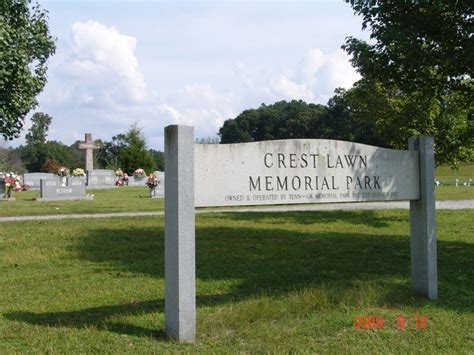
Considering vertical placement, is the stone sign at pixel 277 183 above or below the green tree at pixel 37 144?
below

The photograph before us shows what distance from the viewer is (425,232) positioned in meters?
5.88

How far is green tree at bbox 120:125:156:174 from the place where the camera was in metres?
46.7

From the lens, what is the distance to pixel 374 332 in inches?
181

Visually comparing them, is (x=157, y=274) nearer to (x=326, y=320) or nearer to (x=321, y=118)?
(x=326, y=320)

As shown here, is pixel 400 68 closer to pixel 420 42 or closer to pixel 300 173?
pixel 420 42

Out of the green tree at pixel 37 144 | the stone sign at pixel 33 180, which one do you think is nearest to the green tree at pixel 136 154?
the stone sign at pixel 33 180

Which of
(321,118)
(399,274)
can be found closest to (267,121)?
(321,118)

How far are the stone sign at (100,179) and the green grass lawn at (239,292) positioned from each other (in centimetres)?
2881

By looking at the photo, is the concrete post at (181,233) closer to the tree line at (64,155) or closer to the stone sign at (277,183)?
the stone sign at (277,183)

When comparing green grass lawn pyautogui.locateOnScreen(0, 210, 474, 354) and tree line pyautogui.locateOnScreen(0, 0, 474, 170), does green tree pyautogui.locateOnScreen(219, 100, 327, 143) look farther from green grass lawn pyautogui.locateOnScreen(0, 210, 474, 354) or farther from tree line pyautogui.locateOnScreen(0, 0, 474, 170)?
green grass lawn pyautogui.locateOnScreen(0, 210, 474, 354)

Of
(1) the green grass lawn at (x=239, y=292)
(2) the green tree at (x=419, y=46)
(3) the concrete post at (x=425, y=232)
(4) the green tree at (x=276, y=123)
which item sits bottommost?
(1) the green grass lawn at (x=239, y=292)

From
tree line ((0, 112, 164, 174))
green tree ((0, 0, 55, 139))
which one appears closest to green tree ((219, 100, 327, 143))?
tree line ((0, 112, 164, 174))

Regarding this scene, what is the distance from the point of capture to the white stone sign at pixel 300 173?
188 inches

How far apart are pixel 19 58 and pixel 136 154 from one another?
119 ft
